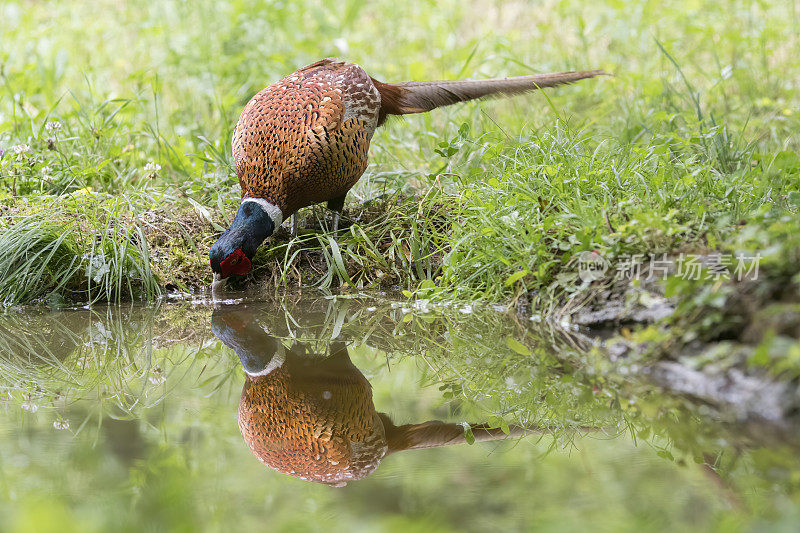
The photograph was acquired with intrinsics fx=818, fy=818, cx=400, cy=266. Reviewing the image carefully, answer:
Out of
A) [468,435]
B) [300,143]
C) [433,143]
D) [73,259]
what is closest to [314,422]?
[468,435]

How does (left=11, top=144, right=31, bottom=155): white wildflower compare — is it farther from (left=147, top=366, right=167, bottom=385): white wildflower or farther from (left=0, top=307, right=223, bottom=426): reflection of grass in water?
(left=147, top=366, right=167, bottom=385): white wildflower

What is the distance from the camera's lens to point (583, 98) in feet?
19.9

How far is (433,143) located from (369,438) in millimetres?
3164

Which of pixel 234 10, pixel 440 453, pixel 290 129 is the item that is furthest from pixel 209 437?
pixel 234 10

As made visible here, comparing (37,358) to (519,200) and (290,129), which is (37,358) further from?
(519,200)

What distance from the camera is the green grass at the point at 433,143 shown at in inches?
138

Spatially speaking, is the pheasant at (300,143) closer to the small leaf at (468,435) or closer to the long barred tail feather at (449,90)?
the long barred tail feather at (449,90)

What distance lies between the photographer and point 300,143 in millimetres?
4102

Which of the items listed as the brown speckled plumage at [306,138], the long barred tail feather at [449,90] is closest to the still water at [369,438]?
the brown speckled plumage at [306,138]

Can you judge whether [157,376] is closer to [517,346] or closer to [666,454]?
[517,346]

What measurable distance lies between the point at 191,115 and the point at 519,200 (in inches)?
132

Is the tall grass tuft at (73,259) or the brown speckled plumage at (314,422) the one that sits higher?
the brown speckled plumage at (314,422)

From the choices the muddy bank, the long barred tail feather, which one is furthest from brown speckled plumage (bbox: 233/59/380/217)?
the muddy bank

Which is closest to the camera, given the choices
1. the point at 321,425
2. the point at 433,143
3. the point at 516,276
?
the point at 321,425
